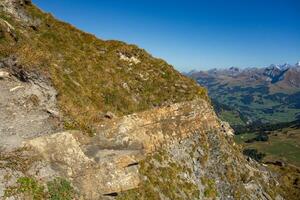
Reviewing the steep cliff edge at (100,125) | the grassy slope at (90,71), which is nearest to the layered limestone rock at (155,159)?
the steep cliff edge at (100,125)

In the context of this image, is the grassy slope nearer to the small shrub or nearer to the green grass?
the green grass

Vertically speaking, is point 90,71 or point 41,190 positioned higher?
point 90,71

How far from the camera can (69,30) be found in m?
44.2

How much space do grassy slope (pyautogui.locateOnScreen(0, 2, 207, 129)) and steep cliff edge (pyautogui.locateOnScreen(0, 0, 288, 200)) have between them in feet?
0.40

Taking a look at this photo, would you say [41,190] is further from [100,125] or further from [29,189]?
[100,125]

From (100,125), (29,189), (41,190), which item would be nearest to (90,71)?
(100,125)

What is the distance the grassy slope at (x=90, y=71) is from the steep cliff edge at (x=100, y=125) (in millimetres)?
121

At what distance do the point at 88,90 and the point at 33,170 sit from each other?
1242 cm

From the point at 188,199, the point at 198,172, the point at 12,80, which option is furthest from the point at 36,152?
the point at 198,172

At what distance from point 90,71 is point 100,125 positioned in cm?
849

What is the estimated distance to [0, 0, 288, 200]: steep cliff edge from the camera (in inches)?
994

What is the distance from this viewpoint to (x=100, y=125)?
3125 centimetres

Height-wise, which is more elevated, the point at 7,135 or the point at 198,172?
the point at 7,135

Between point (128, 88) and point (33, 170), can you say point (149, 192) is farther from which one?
point (128, 88)
